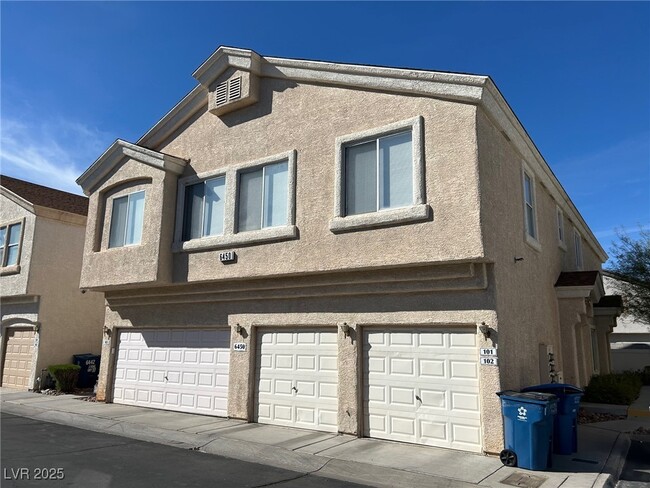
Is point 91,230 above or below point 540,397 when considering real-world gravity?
above

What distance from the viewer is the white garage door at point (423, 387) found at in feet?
27.5

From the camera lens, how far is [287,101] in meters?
11.3

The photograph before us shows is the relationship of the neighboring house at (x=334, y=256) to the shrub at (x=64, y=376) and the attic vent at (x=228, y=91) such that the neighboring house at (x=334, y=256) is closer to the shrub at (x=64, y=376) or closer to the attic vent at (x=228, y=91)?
the attic vent at (x=228, y=91)

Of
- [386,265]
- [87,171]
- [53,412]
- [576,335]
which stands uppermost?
[87,171]

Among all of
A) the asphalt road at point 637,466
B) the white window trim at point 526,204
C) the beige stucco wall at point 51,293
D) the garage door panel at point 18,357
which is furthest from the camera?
the garage door panel at point 18,357

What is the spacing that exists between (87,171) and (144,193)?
2564mm

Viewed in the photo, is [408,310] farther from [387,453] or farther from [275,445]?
[275,445]

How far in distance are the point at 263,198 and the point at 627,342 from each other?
84.3 ft

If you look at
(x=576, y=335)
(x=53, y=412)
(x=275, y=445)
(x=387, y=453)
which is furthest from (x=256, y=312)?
(x=576, y=335)

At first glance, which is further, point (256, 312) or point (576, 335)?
point (576, 335)

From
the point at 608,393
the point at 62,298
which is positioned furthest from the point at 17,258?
the point at 608,393

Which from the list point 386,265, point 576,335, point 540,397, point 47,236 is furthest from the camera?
point 47,236

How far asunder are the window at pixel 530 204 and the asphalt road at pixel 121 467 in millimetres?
7638

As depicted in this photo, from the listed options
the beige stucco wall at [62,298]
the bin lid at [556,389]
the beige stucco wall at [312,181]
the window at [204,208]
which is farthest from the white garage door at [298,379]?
the beige stucco wall at [62,298]
